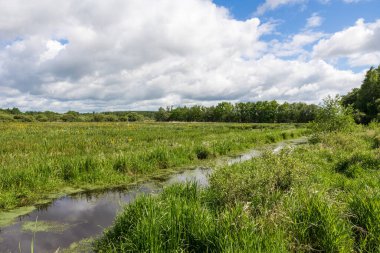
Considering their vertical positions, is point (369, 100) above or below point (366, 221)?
above

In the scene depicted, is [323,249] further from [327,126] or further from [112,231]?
[327,126]

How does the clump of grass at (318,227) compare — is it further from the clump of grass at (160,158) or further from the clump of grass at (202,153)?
the clump of grass at (202,153)

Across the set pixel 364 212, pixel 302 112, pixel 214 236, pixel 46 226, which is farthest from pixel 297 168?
pixel 302 112

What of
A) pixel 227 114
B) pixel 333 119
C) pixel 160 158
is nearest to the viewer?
pixel 160 158

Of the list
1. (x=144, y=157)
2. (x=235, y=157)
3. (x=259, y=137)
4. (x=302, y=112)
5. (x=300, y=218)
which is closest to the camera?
(x=300, y=218)

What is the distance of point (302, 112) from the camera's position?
9344 centimetres

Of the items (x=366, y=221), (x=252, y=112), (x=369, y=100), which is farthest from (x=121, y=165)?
(x=252, y=112)

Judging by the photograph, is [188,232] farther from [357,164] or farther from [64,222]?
[357,164]

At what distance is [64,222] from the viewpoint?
8.03 meters

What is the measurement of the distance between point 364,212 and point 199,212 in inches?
129

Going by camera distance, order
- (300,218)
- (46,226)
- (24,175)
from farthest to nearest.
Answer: (24,175) < (46,226) < (300,218)

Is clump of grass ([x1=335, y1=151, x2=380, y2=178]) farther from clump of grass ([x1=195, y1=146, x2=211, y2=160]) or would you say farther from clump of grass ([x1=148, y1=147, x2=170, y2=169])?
clump of grass ([x1=195, y1=146, x2=211, y2=160])

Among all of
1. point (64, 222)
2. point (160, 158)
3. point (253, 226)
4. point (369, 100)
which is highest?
point (369, 100)

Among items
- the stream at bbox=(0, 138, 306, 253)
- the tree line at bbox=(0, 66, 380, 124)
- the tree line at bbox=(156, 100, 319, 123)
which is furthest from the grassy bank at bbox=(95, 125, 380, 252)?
the tree line at bbox=(156, 100, 319, 123)
